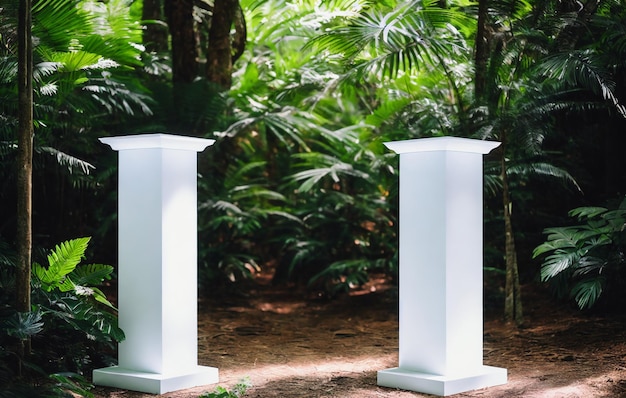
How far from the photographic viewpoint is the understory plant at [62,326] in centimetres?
400

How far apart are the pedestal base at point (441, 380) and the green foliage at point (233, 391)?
783 millimetres

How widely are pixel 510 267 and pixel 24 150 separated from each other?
387cm

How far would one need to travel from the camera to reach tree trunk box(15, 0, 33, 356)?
393 centimetres

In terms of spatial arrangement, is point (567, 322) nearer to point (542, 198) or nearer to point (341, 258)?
point (542, 198)

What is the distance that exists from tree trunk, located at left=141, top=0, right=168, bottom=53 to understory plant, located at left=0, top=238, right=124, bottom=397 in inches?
197

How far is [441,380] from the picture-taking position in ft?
13.5

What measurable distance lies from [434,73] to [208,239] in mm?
2919

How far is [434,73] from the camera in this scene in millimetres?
6812

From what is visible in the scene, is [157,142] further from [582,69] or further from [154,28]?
[154,28]

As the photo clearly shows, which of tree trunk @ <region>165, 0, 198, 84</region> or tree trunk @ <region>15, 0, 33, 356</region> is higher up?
tree trunk @ <region>165, 0, 198, 84</region>

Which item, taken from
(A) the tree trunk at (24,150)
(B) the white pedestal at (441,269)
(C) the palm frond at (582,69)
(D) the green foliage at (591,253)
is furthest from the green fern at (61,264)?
(C) the palm frond at (582,69)

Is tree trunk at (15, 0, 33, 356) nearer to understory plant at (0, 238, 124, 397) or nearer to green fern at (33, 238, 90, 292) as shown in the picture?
understory plant at (0, 238, 124, 397)

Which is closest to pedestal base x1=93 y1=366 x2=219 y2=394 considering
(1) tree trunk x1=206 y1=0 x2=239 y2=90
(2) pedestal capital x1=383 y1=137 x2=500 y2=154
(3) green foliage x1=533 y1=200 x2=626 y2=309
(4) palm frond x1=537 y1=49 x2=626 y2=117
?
(2) pedestal capital x1=383 y1=137 x2=500 y2=154

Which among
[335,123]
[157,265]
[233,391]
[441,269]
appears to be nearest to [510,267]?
[441,269]
